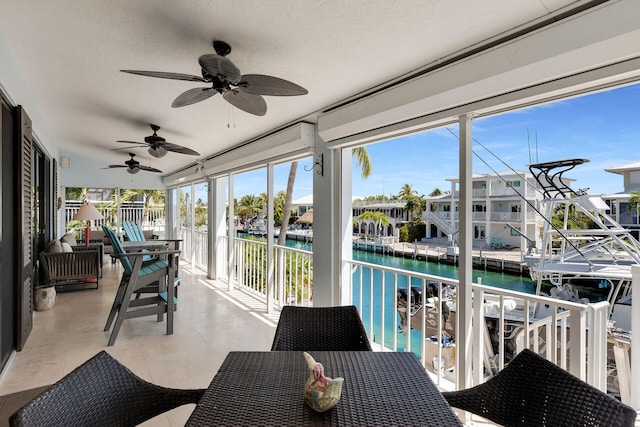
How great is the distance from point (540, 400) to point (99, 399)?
1.52m

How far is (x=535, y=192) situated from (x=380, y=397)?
66.1 inches

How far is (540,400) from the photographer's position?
121cm

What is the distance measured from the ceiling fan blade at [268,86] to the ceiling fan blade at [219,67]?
71 mm

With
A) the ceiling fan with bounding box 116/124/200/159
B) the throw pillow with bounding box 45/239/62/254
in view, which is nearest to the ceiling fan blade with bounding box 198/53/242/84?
the ceiling fan with bounding box 116/124/200/159

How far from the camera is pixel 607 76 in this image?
5.21 ft

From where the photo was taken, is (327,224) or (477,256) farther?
(327,224)

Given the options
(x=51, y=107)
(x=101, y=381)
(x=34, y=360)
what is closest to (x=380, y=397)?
(x=101, y=381)

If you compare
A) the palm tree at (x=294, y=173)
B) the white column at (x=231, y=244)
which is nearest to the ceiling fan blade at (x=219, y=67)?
the white column at (x=231, y=244)

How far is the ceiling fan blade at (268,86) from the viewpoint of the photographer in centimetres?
195

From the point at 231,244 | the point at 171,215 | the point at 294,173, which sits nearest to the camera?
the point at 231,244

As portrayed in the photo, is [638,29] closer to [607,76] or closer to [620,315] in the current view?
[607,76]

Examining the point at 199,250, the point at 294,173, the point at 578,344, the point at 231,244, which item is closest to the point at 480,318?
the point at 578,344

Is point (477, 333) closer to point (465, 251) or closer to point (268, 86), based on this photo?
point (465, 251)

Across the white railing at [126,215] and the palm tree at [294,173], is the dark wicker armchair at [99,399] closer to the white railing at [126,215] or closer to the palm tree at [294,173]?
the palm tree at [294,173]
